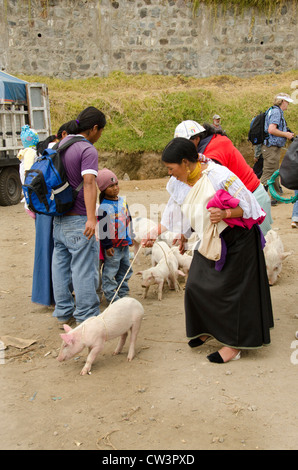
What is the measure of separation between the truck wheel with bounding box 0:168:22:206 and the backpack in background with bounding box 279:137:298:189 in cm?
889

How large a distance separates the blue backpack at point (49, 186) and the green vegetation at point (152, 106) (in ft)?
35.4

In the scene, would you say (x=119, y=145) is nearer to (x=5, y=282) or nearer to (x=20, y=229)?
(x=20, y=229)

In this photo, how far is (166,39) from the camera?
18031 mm

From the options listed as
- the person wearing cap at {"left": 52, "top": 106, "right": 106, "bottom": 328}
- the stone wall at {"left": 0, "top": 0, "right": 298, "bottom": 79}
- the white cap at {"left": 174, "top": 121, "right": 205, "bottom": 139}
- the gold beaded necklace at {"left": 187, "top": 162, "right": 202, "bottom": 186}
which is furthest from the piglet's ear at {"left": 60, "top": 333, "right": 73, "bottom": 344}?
the stone wall at {"left": 0, "top": 0, "right": 298, "bottom": 79}

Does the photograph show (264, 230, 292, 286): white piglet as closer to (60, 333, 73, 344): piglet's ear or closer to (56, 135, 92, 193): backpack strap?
(56, 135, 92, 193): backpack strap

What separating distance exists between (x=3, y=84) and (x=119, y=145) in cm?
412

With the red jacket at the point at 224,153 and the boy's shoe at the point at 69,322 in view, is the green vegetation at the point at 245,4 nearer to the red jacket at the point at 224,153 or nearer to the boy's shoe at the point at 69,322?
the red jacket at the point at 224,153

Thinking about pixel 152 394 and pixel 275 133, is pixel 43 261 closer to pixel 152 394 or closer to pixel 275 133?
pixel 152 394

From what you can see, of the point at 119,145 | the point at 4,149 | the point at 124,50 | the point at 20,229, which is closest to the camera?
the point at 20,229

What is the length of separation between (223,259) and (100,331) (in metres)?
1.14

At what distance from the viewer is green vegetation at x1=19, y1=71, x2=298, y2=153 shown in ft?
50.9

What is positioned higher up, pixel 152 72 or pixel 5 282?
pixel 152 72
